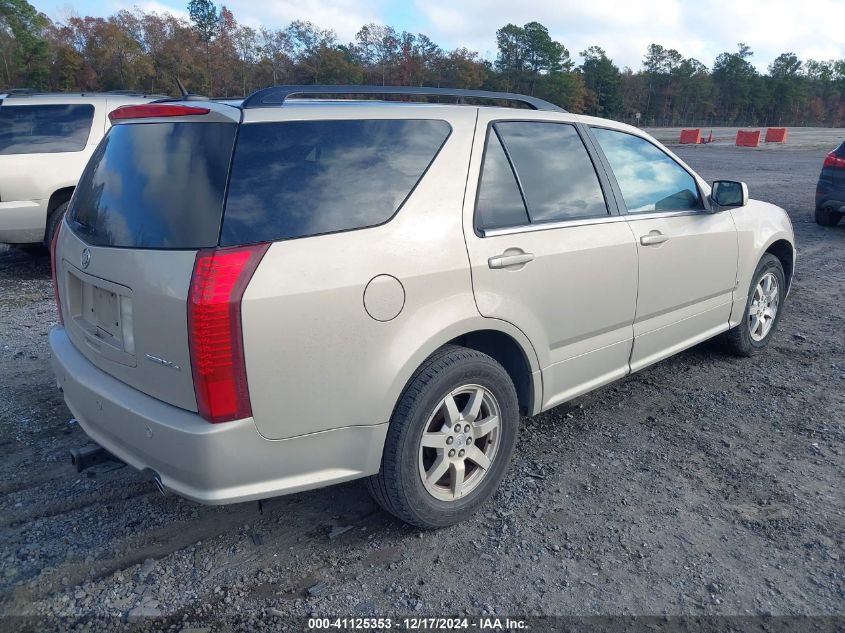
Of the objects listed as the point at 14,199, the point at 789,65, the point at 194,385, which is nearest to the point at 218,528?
the point at 194,385

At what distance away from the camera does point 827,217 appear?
11016 mm

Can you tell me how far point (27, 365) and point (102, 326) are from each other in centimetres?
262

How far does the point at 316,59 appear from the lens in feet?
181

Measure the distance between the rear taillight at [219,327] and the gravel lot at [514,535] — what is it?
0.86 metres

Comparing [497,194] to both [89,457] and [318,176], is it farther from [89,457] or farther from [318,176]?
[89,457]

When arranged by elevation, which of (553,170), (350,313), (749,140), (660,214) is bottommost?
(749,140)

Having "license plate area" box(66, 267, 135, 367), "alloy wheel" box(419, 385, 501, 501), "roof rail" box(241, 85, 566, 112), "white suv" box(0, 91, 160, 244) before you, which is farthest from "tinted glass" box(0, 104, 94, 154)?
"alloy wheel" box(419, 385, 501, 501)

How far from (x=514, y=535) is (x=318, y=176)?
1.80m

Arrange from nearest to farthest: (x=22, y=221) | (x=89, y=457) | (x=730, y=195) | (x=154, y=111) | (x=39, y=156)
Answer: (x=154, y=111) → (x=89, y=457) → (x=730, y=195) → (x=22, y=221) → (x=39, y=156)

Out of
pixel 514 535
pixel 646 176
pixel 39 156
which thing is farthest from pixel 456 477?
pixel 39 156

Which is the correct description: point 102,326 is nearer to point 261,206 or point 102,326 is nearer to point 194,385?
point 194,385

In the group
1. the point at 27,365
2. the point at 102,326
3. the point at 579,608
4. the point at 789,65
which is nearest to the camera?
the point at 579,608

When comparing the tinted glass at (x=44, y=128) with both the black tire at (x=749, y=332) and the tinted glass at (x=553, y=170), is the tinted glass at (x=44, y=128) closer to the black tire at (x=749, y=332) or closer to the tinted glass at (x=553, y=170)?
the tinted glass at (x=553, y=170)

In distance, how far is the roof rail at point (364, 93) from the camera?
8.86 ft
